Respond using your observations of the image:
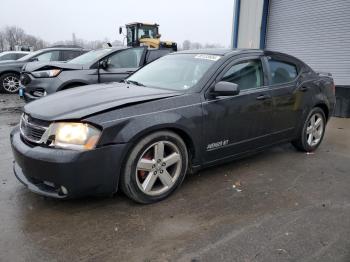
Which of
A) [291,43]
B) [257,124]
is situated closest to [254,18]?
[291,43]

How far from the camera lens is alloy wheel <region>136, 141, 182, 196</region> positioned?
325cm

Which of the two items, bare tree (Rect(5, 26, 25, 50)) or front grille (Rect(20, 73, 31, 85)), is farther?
bare tree (Rect(5, 26, 25, 50))

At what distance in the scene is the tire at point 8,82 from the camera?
11523 mm

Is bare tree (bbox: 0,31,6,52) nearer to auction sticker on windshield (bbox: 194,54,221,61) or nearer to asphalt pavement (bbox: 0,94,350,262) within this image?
auction sticker on windshield (bbox: 194,54,221,61)

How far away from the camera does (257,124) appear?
13.7 ft

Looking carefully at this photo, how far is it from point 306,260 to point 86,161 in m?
1.86

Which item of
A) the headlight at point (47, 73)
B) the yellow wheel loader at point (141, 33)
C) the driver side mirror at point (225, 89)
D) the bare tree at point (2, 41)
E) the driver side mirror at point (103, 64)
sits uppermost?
the yellow wheel loader at point (141, 33)

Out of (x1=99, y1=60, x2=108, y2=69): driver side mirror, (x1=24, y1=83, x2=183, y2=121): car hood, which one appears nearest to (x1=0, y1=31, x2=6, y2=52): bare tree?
(x1=99, y1=60, x2=108, y2=69): driver side mirror

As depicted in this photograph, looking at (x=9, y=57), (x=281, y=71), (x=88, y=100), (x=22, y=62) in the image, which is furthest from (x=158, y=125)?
(x=9, y=57)

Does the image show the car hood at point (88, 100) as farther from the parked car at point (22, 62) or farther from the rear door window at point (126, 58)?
the parked car at point (22, 62)

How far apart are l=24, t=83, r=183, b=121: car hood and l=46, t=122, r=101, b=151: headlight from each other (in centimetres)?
8

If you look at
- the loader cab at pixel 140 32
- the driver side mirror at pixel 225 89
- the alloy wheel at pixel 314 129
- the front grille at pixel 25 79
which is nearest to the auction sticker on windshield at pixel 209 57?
the driver side mirror at pixel 225 89

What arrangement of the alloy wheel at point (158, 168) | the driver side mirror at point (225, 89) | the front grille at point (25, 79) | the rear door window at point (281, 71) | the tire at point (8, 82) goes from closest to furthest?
the alloy wheel at point (158, 168), the driver side mirror at point (225, 89), the rear door window at point (281, 71), the front grille at point (25, 79), the tire at point (8, 82)

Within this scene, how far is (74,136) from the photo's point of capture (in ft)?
9.51
